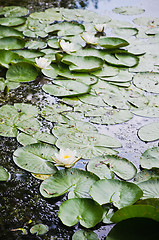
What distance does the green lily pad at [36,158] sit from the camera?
1.52 meters

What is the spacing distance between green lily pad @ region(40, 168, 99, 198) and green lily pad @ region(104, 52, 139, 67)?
1305mm

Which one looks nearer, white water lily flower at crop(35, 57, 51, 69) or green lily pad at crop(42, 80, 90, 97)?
green lily pad at crop(42, 80, 90, 97)

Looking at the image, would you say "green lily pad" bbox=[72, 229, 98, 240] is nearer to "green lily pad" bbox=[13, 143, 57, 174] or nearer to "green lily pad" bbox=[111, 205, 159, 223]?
"green lily pad" bbox=[111, 205, 159, 223]

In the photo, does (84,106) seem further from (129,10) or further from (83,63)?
(129,10)

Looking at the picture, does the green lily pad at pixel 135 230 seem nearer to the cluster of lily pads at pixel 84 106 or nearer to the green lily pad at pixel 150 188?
the cluster of lily pads at pixel 84 106

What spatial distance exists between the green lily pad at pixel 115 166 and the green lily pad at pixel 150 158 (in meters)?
0.08

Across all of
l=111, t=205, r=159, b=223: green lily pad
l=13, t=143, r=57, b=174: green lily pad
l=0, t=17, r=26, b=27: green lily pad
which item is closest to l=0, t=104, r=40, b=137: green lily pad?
l=13, t=143, r=57, b=174: green lily pad

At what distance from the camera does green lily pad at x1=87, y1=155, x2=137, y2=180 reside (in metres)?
1.48

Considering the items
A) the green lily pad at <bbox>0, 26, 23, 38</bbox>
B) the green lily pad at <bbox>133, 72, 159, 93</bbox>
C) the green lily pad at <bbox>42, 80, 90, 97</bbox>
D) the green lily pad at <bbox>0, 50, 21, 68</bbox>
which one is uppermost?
the green lily pad at <bbox>0, 26, 23, 38</bbox>

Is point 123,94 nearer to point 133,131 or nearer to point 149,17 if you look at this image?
point 133,131

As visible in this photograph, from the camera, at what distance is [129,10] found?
358cm

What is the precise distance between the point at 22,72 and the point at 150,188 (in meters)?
1.45

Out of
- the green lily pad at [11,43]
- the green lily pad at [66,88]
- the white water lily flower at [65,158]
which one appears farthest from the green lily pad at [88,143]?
the green lily pad at [11,43]

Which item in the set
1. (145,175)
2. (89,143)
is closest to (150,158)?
(145,175)
